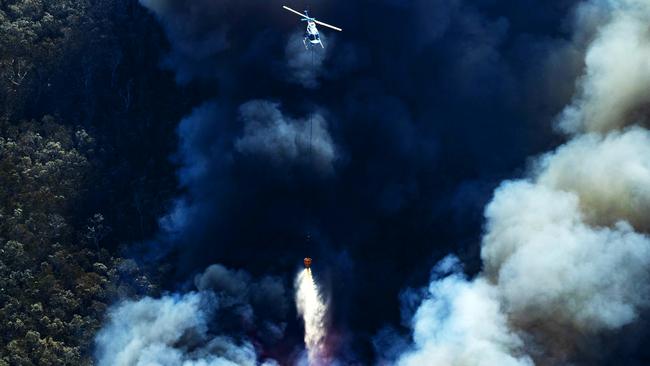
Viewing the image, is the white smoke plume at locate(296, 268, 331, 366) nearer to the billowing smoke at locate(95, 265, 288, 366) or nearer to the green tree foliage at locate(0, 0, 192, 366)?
the billowing smoke at locate(95, 265, 288, 366)

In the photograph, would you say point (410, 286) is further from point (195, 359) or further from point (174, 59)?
point (174, 59)

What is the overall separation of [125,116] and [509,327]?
53.4 metres

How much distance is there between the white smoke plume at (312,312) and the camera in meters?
117

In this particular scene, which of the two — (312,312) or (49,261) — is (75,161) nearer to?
(49,261)

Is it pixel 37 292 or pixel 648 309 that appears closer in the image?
pixel 648 309

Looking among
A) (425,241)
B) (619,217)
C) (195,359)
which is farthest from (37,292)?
Result: (619,217)

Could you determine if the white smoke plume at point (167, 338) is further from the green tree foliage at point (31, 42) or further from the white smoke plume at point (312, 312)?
the green tree foliage at point (31, 42)

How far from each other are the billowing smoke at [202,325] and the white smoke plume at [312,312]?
1879 mm

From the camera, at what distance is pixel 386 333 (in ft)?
384

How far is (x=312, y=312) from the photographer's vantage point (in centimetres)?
11750

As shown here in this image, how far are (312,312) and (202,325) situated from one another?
11.5m

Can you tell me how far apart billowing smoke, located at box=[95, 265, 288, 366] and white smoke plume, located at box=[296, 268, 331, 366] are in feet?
6.17

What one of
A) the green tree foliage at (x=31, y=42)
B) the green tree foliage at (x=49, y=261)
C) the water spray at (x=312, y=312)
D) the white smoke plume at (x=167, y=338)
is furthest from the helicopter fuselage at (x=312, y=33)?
the green tree foliage at (x=31, y=42)

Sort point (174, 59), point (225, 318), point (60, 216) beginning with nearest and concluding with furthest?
point (225, 318) → point (60, 216) → point (174, 59)
